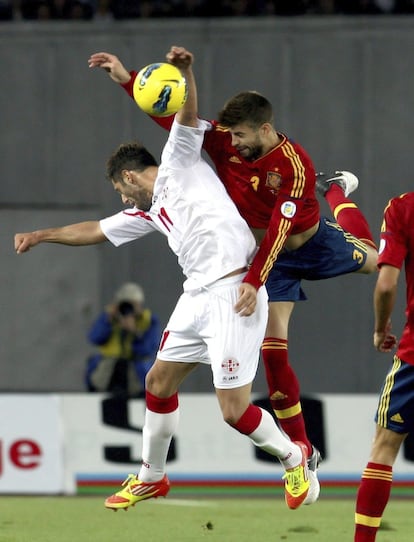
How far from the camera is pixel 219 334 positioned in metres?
7.89

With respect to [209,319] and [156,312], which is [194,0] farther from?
[209,319]

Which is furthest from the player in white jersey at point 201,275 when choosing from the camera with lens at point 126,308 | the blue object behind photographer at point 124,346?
the camera with lens at point 126,308

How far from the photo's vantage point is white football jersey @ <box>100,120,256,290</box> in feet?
25.9

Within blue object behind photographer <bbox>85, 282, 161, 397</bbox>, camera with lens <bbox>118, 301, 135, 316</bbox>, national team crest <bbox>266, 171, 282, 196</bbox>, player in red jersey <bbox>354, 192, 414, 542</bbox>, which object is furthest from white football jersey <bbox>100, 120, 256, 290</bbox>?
camera with lens <bbox>118, 301, 135, 316</bbox>

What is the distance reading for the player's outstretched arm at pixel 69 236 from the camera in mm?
8289

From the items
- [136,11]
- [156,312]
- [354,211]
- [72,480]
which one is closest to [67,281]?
[156,312]

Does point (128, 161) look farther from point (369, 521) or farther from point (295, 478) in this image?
point (369, 521)

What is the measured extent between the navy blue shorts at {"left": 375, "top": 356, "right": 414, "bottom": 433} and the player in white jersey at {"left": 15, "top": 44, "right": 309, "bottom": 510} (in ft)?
3.36

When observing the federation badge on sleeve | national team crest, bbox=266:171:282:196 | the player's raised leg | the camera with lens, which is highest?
national team crest, bbox=266:171:282:196

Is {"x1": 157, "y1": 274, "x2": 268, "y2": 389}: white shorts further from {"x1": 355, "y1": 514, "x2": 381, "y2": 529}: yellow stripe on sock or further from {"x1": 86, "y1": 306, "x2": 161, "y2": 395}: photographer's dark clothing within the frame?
{"x1": 86, "y1": 306, "x2": 161, "y2": 395}: photographer's dark clothing

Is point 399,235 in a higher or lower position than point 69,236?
higher

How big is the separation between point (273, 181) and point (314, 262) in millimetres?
796

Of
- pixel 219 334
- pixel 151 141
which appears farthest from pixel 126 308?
pixel 219 334

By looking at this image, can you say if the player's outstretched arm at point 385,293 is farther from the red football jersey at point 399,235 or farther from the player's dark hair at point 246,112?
the player's dark hair at point 246,112
